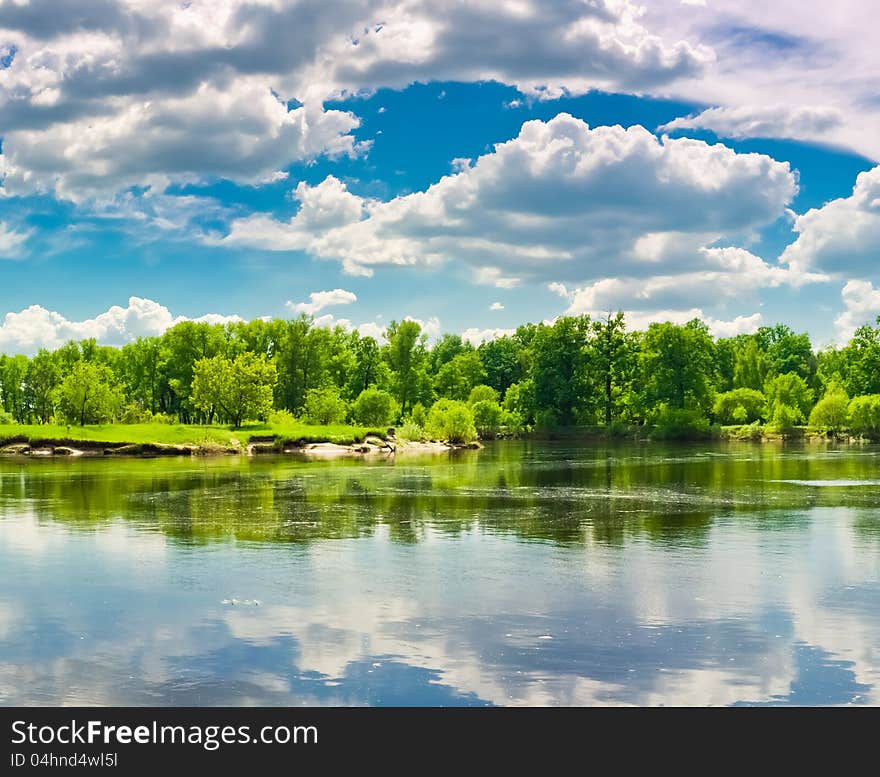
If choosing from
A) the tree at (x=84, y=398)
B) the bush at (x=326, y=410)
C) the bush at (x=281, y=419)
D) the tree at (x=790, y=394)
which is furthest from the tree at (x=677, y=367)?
the tree at (x=84, y=398)

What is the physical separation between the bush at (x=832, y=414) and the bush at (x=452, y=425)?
52052mm

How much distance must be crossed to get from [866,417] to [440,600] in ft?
408

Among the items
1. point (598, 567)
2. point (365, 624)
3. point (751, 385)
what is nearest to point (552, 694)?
point (365, 624)

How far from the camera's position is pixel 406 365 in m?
160

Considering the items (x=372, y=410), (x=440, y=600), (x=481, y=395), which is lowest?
(x=440, y=600)

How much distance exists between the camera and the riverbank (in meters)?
88.9

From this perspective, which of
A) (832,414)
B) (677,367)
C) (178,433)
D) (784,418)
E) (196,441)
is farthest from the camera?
(677,367)

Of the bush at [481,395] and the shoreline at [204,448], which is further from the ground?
the bush at [481,395]

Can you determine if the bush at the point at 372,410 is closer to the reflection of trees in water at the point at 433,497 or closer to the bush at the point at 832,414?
the reflection of trees in water at the point at 433,497

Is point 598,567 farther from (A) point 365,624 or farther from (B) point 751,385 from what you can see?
(B) point 751,385

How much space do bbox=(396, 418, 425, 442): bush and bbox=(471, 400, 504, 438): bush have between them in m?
29.7

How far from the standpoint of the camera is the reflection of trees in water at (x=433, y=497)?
33.3 meters

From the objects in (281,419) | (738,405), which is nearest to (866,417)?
(738,405)

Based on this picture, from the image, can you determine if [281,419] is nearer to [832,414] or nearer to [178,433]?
[178,433]
